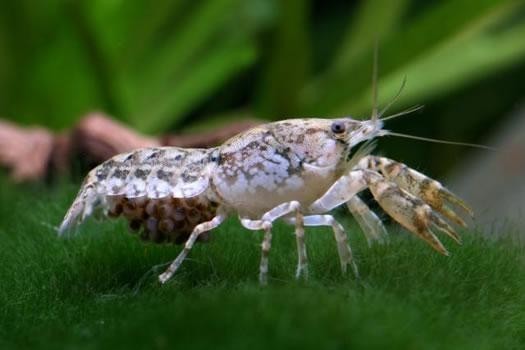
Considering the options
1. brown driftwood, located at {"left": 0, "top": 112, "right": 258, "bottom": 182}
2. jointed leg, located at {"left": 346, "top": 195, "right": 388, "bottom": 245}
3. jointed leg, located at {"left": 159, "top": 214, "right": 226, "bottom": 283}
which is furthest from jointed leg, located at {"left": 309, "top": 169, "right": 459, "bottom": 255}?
brown driftwood, located at {"left": 0, "top": 112, "right": 258, "bottom": 182}

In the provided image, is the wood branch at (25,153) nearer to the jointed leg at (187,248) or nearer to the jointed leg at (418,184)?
the jointed leg at (187,248)

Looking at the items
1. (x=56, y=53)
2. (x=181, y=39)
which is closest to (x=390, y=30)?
(x=181, y=39)

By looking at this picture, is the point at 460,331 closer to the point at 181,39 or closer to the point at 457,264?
the point at 457,264

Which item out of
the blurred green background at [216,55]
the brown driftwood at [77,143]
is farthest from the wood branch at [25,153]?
the blurred green background at [216,55]

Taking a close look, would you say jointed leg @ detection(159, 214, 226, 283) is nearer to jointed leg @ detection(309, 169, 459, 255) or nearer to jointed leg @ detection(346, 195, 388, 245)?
jointed leg @ detection(309, 169, 459, 255)

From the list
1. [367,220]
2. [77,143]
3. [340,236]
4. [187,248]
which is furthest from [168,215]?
[77,143]
